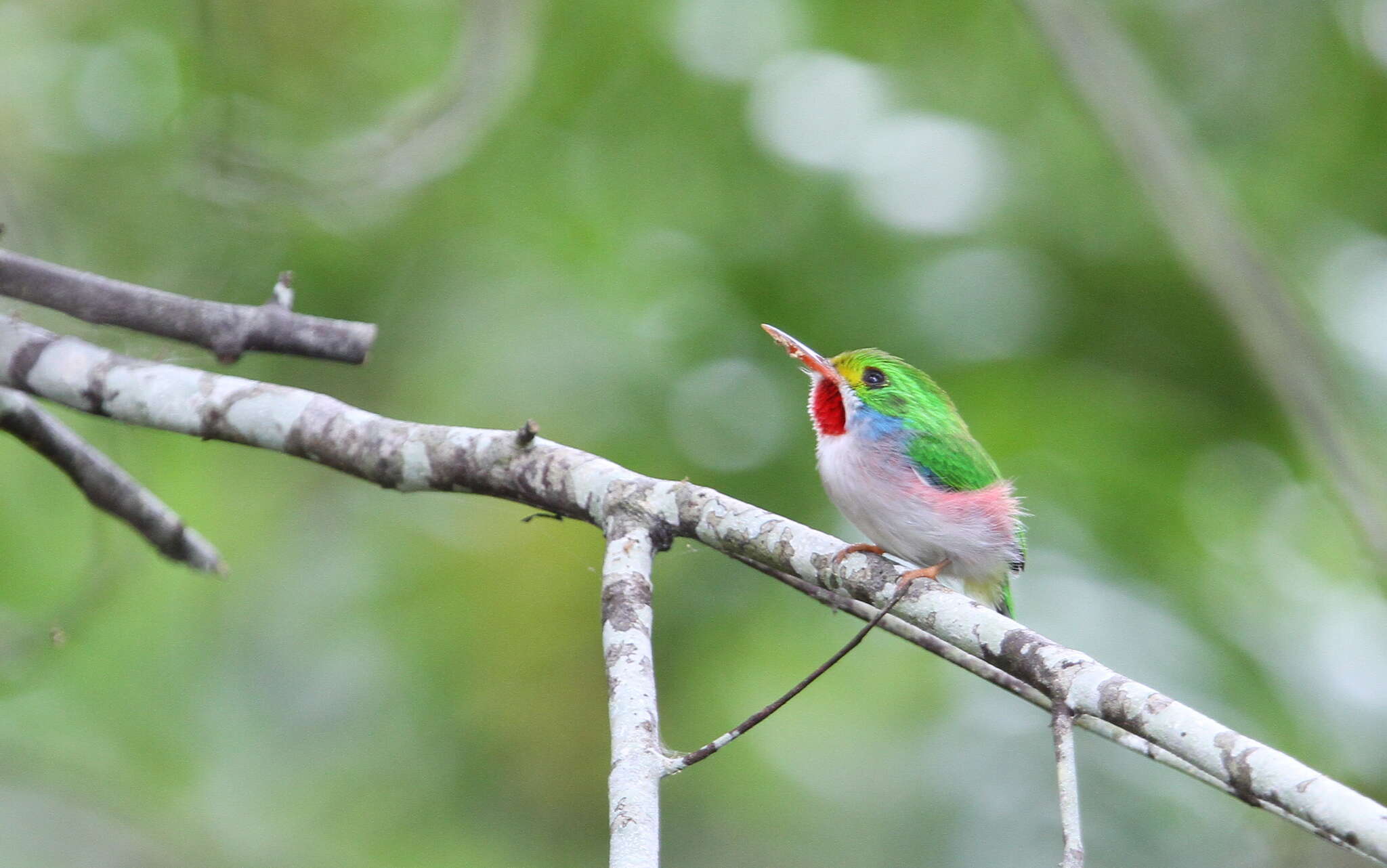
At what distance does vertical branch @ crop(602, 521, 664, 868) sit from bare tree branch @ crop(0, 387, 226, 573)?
1.41 meters

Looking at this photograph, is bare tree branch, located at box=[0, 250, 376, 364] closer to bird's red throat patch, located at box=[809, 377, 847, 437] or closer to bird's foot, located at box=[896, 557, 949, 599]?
bird's foot, located at box=[896, 557, 949, 599]

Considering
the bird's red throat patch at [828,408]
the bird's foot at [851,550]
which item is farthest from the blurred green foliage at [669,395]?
the bird's foot at [851,550]

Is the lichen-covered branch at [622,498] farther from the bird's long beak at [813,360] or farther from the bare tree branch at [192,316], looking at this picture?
the bird's long beak at [813,360]

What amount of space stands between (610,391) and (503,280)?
1337 mm

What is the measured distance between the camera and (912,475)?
310cm

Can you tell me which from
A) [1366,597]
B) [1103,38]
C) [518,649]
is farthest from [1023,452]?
[518,649]

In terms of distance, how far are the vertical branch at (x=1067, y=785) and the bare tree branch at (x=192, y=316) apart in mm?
1458

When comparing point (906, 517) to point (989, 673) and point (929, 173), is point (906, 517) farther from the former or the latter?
point (929, 173)

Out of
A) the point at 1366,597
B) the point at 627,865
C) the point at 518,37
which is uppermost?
the point at 518,37

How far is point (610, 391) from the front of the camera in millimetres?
5457

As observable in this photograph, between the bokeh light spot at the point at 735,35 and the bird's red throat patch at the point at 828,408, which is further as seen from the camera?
the bokeh light spot at the point at 735,35

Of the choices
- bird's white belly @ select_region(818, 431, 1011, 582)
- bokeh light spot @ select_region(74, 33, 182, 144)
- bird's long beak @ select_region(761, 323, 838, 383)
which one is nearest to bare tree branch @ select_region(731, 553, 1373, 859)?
bird's white belly @ select_region(818, 431, 1011, 582)

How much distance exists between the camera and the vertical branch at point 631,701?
1.78 meters

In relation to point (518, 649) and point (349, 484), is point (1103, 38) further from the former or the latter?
point (349, 484)
